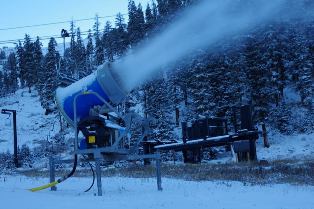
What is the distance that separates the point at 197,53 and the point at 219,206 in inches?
2042

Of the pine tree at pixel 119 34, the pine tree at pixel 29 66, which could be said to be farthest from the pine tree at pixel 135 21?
the pine tree at pixel 29 66

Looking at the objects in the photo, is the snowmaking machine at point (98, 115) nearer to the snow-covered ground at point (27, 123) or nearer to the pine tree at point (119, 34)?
the snow-covered ground at point (27, 123)

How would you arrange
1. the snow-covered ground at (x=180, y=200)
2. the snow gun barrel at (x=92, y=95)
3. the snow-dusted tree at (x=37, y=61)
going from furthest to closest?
the snow-dusted tree at (x=37, y=61), the snow gun barrel at (x=92, y=95), the snow-covered ground at (x=180, y=200)

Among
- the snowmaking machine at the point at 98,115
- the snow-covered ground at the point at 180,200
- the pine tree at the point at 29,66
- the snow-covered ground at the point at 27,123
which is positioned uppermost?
the pine tree at the point at 29,66

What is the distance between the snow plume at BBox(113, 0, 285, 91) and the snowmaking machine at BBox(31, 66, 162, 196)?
16.6 inches

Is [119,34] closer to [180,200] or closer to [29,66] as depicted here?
[29,66]

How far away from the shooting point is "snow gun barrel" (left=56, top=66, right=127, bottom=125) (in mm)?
10633

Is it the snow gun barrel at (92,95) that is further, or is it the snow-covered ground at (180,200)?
the snow gun barrel at (92,95)

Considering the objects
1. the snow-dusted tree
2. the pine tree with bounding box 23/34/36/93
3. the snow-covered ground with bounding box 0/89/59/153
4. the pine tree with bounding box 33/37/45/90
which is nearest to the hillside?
the snow-covered ground with bounding box 0/89/59/153

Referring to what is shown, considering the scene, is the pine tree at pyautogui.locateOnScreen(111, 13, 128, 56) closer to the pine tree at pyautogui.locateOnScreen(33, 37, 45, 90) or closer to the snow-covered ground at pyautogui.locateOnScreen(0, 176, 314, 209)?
the pine tree at pyautogui.locateOnScreen(33, 37, 45, 90)

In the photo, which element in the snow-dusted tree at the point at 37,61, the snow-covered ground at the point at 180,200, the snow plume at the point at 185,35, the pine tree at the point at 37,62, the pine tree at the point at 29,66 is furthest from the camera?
the pine tree at the point at 29,66

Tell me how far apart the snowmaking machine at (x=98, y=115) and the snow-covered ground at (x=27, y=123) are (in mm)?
58292

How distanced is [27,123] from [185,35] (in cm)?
8247

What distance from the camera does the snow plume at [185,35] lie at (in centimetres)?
1046
